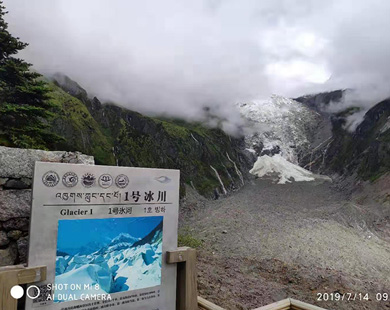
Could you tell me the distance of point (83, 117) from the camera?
65.3 feet

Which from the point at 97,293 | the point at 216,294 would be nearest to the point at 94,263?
the point at 97,293

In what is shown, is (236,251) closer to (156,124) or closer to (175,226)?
(175,226)

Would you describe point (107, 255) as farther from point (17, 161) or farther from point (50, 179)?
point (17, 161)

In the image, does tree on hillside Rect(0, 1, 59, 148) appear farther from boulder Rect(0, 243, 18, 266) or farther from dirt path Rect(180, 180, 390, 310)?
dirt path Rect(180, 180, 390, 310)

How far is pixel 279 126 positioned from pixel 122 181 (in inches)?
1976

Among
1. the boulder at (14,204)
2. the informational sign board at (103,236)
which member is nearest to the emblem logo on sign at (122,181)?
the informational sign board at (103,236)

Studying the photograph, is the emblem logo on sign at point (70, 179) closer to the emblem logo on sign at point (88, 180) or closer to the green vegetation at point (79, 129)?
the emblem logo on sign at point (88, 180)

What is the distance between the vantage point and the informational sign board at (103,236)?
2756 mm

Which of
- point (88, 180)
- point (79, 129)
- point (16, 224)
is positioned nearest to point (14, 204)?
point (16, 224)

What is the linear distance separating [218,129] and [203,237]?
28475mm

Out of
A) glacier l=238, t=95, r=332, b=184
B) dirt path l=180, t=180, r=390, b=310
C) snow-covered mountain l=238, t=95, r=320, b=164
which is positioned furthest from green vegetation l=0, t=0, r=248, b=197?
snow-covered mountain l=238, t=95, r=320, b=164

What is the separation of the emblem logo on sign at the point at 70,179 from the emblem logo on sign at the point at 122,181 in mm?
428

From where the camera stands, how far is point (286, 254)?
401 inches

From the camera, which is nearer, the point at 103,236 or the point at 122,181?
the point at 103,236
